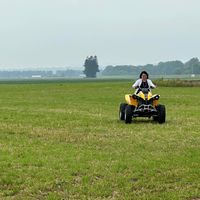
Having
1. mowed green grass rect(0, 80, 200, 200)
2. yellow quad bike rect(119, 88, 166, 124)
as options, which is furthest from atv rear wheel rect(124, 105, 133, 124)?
mowed green grass rect(0, 80, 200, 200)

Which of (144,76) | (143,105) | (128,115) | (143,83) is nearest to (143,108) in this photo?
(143,105)

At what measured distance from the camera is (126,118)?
15.8 m

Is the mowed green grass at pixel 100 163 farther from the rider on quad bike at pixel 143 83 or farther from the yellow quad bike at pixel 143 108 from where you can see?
the rider on quad bike at pixel 143 83

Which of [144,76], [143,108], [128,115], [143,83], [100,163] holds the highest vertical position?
[144,76]

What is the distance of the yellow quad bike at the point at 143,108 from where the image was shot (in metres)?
15.9

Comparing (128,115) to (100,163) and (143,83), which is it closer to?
(143,83)

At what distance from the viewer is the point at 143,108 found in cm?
1602

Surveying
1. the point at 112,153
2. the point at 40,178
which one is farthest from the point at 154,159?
the point at 40,178

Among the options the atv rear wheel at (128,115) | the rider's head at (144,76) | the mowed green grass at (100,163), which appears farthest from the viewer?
the rider's head at (144,76)

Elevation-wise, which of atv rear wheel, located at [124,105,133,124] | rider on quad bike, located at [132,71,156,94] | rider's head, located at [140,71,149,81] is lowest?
atv rear wheel, located at [124,105,133,124]

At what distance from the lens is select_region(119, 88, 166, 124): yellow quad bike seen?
52.2 feet

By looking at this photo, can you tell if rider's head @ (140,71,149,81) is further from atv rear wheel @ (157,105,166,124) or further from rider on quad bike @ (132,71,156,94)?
atv rear wheel @ (157,105,166,124)

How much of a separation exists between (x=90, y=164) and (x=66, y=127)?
20.1 ft

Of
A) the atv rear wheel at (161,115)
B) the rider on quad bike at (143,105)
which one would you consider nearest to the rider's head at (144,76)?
the rider on quad bike at (143,105)
